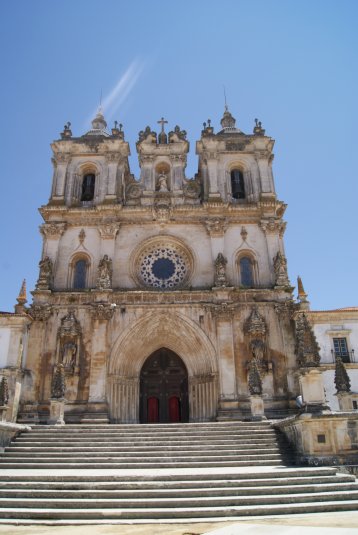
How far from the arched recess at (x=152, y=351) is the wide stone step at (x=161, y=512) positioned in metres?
12.6

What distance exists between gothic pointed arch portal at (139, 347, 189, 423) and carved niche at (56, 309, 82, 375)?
3.75 meters

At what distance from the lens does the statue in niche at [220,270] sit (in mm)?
21750

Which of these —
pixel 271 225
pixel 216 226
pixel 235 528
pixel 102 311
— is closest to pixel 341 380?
pixel 235 528

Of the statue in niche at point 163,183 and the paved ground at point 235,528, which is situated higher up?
the statue in niche at point 163,183

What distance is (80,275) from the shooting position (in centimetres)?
2338

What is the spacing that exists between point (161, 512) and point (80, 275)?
17.5 metres

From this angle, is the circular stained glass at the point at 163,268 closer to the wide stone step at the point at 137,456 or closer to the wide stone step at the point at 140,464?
the wide stone step at the point at 137,456

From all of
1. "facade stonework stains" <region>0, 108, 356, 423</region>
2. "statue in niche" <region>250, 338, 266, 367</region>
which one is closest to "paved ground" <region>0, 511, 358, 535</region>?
"facade stonework stains" <region>0, 108, 356, 423</region>

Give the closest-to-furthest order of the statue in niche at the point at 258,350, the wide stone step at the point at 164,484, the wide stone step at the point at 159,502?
1. the wide stone step at the point at 159,502
2. the wide stone step at the point at 164,484
3. the statue in niche at the point at 258,350

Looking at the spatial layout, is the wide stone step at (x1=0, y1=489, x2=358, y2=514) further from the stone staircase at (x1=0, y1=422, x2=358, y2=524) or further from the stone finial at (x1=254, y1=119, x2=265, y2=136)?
the stone finial at (x1=254, y1=119, x2=265, y2=136)

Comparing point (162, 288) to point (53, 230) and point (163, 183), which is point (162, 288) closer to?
point (163, 183)

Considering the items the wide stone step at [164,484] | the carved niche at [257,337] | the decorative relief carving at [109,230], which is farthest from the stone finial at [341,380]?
the decorative relief carving at [109,230]

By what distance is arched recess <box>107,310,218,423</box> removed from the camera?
66.0 feet

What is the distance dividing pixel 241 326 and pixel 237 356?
61.9 inches
